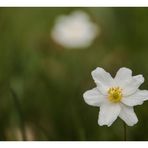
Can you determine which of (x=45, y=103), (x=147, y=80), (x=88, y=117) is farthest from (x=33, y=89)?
(x=147, y=80)

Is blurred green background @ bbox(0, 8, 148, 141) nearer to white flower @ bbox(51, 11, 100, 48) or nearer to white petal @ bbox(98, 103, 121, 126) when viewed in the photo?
white flower @ bbox(51, 11, 100, 48)

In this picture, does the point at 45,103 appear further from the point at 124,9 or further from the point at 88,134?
the point at 124,9

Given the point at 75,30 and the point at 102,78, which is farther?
the point at 75,30

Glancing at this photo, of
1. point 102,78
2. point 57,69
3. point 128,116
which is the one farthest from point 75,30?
point 128,116

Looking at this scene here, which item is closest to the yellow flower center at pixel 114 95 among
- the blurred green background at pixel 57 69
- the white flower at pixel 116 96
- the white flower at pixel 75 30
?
the white flower at pixel 116 96

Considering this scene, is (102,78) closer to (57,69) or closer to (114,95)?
(114,95)

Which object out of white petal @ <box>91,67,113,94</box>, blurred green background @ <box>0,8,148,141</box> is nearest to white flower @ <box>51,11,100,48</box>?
blurred green background @ <box>0,8,148,141</box>
